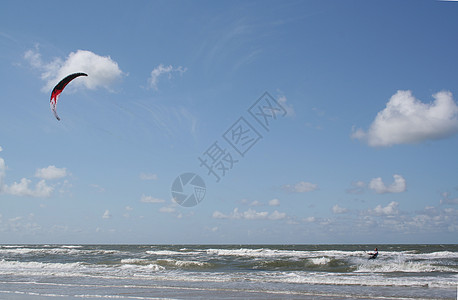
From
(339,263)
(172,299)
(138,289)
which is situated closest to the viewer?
(172,299)

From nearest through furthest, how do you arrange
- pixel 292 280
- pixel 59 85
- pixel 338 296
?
pixel 338 296
pixel 292 280
pixel 59 85

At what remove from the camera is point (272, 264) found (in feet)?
83.6

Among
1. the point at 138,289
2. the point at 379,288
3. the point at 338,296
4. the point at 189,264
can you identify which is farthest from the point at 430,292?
the point at 189,264

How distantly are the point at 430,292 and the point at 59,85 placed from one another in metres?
17.5

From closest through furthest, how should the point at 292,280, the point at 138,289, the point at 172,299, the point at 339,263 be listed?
the point at 172,299 < the point at 138,289 < the point at 292,280 < the point at 339,263

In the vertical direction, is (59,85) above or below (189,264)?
above

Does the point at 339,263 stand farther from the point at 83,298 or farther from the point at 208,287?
the point at 83,298

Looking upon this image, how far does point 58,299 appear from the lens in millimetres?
10938

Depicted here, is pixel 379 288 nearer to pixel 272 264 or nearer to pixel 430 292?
pixel 430 292

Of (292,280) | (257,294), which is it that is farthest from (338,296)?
(292,280)

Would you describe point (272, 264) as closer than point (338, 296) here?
No

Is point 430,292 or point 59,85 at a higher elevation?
point 59,85

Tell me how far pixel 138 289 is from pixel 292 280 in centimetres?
632

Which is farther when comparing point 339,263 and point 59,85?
point 339,263
